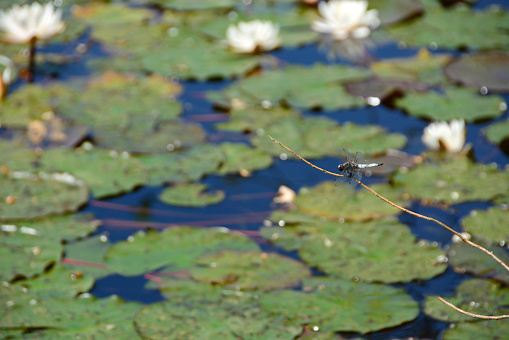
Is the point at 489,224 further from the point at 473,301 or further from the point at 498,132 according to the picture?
the point at 498,132

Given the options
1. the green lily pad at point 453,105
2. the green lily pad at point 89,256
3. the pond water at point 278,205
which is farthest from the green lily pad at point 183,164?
the green lily pad at point 453,105

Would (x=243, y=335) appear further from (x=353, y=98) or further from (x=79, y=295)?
(x=353, y=98)

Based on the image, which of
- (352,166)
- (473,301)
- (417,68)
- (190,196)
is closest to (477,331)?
(473,301)

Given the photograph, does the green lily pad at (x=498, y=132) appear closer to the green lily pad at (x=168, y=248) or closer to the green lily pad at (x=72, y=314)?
the green lily pad at (x=168, y=248)

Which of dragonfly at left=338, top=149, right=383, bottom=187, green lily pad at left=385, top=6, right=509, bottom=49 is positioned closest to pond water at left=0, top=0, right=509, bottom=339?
green lily pad at left=385, top=6, right=509, bottom=49

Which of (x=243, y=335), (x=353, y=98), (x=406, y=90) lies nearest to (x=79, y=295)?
(x=243, y=335)

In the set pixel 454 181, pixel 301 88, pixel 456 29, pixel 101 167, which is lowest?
pixel 101 167
